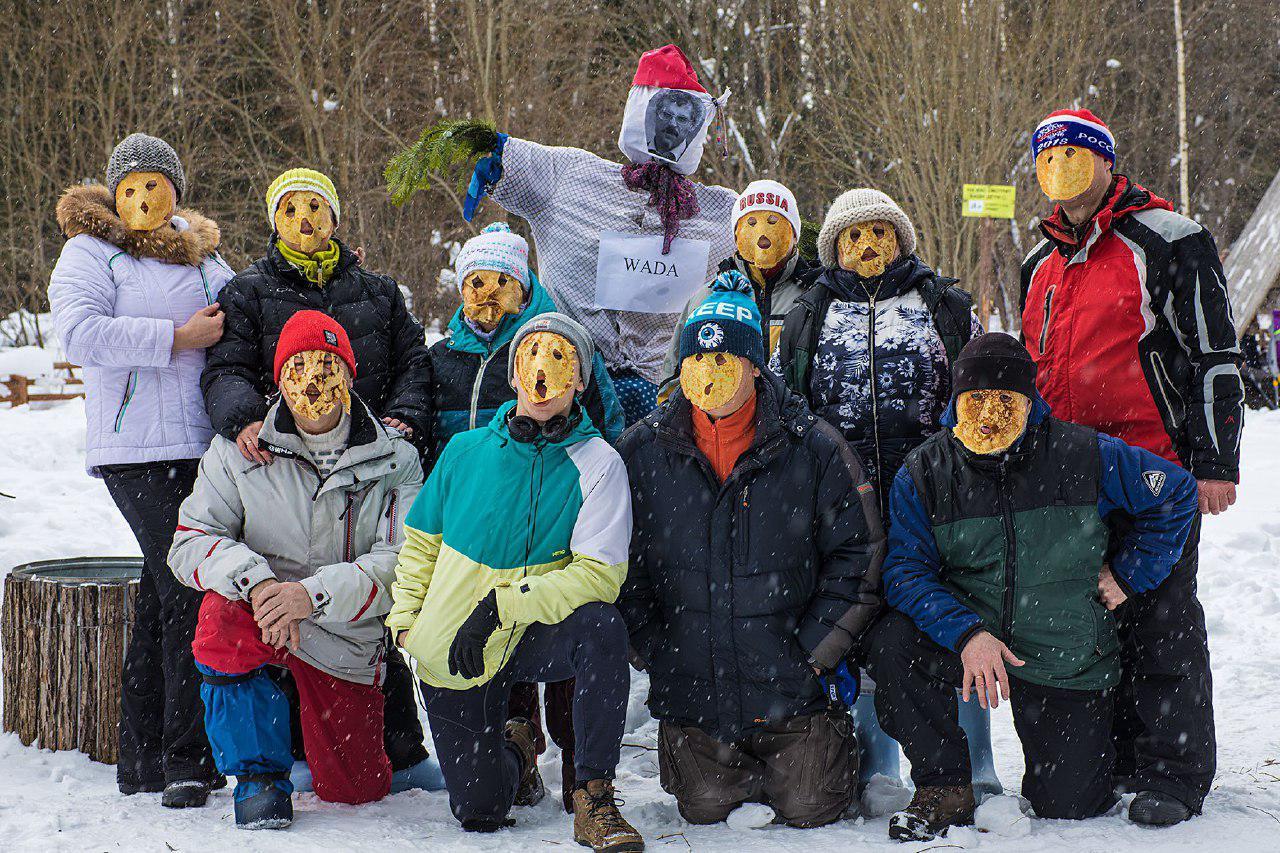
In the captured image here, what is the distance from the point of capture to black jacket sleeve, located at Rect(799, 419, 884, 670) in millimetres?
3004

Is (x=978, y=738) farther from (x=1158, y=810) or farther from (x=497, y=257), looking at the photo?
(x=497, y=257)

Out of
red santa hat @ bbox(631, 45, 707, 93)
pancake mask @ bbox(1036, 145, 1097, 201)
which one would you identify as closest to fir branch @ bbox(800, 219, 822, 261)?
red santa hat @ bbox(631, 45, 707, 93)

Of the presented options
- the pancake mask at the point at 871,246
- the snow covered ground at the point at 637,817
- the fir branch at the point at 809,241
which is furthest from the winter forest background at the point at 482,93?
the pancake mask at the point at 871,246

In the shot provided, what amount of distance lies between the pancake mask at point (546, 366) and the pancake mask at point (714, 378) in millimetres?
351

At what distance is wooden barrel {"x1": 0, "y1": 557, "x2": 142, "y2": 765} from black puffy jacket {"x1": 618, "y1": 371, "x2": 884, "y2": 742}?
1636mm

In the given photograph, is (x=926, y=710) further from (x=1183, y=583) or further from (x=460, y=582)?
(x=460, y=582)

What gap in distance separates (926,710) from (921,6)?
1196cm

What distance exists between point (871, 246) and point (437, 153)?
152 cm

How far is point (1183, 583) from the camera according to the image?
310cm

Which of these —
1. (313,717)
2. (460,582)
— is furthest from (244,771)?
(460,582)

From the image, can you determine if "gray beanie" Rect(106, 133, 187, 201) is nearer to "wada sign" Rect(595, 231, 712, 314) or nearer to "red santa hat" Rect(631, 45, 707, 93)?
"wada sign" Rect(595, 231, 712, 314)

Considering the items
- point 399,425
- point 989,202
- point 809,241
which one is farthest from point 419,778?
point 989,202

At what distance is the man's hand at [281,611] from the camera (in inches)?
117

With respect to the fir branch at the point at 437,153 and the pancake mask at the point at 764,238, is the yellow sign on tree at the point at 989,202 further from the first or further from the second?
the fir branch at the point at 437,153
